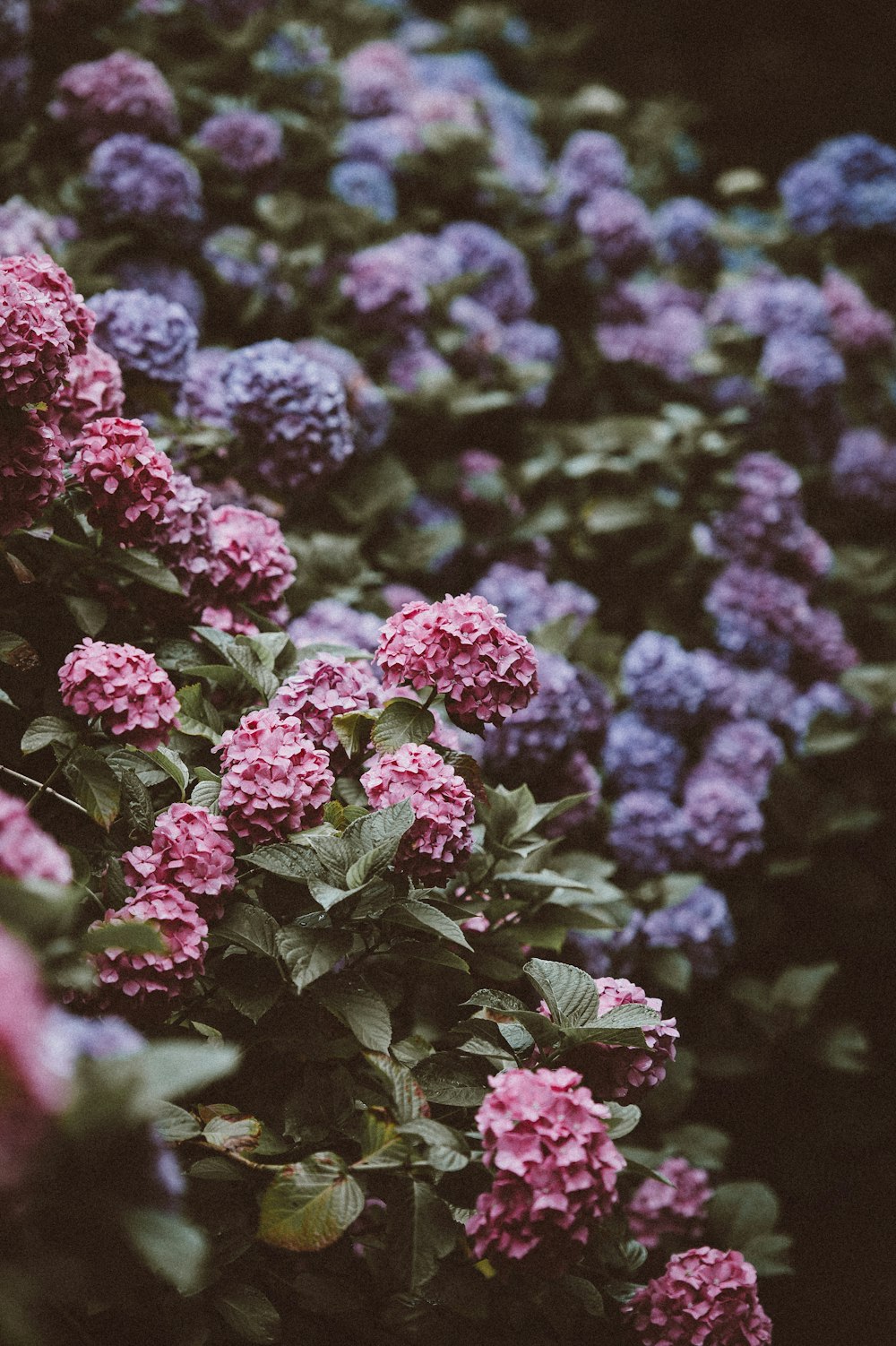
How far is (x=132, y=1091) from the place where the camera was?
671 millimetres

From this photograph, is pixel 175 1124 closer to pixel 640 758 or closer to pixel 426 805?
pixel 426 805

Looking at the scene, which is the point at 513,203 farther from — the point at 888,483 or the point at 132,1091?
the point at 132,1091

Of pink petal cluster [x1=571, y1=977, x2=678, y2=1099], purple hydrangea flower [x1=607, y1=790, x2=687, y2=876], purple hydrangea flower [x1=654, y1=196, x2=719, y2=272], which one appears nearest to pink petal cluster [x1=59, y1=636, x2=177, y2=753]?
pink petal cluster [x1=571, y1=977, x2=678, y2=1099]

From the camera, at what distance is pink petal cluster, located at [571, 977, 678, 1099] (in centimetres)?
116

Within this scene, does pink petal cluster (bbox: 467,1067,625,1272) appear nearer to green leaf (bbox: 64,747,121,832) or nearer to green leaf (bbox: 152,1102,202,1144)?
green leaf (bbox: 152,1102,202,1144)

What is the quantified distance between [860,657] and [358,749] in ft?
6.63

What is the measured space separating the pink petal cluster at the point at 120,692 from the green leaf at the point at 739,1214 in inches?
51.0

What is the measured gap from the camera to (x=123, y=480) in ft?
4.28

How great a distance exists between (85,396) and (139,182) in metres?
1.03

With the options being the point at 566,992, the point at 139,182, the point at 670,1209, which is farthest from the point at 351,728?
the point at 139,182

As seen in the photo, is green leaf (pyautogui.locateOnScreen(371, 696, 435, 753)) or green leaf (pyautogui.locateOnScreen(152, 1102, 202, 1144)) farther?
green leaf (pyautogui.locateOnScreen(371, 696, 435, 753))

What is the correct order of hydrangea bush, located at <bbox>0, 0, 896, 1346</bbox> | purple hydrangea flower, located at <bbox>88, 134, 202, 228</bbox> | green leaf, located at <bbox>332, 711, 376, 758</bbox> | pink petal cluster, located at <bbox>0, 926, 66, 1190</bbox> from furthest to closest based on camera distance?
purple hydrangea flower, located at <bbox>88, 134, 202, 228</bbox>
green leaf, located at <bbox>332, 711, 376, 758</bbox>
hydrangea bush, located at <bbox>0, 0, 896, 1346</bbox>
pink petal cluster, located at <bbox>0, 926, 66, 1190</bbox>

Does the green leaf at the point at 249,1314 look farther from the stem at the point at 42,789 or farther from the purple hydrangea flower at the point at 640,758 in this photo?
the purple hydrangea flower at the point at 640,758

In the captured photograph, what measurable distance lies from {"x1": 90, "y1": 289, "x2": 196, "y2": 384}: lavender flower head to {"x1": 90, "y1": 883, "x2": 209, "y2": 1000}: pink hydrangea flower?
1.02m
